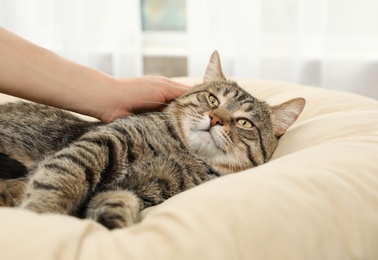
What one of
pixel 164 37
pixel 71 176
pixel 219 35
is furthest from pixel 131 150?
pixel 164 37

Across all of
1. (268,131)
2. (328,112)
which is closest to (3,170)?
(268,131)

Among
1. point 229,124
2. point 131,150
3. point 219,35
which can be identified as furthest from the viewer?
point 219,35

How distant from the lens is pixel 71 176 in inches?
40.5

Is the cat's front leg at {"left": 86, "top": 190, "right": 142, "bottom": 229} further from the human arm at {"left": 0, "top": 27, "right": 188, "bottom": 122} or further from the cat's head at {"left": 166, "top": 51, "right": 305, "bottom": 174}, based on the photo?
the human arm at {"left": 0, "top": 27, "right": 188, "bottom": 122}

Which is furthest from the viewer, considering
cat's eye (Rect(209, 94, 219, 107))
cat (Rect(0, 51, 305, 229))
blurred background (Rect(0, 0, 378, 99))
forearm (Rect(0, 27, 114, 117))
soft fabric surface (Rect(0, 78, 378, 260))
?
blurred background (Rect(0, 0, 378, 99))

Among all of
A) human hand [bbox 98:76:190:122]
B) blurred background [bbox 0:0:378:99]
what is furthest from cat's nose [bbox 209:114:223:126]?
blurred background [bbox 0:0:378:99]

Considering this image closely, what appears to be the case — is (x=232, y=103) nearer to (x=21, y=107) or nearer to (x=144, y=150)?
(x=144, y=150)

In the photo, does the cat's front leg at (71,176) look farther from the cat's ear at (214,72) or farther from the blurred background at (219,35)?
the blurred background at (219,35)

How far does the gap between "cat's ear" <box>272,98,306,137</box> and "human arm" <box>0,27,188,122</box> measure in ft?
1.13

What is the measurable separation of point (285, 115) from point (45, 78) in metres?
0.72

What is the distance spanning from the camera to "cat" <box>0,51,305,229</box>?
1024 mm

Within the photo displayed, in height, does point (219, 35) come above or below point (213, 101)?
above

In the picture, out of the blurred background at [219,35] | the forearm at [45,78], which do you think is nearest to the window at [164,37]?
the blurred background at [219,35]

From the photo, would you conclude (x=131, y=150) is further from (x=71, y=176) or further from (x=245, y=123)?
(x=245, y=123)
